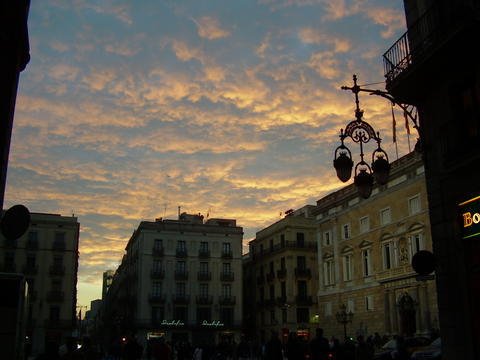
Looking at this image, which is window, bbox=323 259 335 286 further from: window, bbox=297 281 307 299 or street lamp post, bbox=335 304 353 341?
window, bbox=297 281 307 299

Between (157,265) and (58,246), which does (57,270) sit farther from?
(157,265)

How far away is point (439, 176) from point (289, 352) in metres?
6.00

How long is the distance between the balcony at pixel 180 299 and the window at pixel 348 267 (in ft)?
77.8

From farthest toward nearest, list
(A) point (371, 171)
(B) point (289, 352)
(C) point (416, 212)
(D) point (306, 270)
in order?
A: (D) point (306, 270) < (C) point (416, 212) < (B) point (289, 352) < (A) point (371, 171)

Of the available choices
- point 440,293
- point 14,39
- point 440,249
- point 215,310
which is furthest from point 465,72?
point 215,310

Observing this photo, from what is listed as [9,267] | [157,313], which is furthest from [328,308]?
[9,267]

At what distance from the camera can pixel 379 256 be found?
44.0 meters

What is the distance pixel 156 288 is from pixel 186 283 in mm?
3522

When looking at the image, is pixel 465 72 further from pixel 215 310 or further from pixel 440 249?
pixel 215 310

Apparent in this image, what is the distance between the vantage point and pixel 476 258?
12219 mm

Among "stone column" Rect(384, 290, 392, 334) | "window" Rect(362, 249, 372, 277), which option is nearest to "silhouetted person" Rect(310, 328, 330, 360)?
"stone column" Rect(384, 290, 392, 334)

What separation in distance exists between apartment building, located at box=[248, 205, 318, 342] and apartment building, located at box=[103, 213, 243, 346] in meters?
3.43

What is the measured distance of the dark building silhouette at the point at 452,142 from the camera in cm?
1219

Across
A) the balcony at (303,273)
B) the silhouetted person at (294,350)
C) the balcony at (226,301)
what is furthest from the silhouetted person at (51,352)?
the balcony at (226,301)
